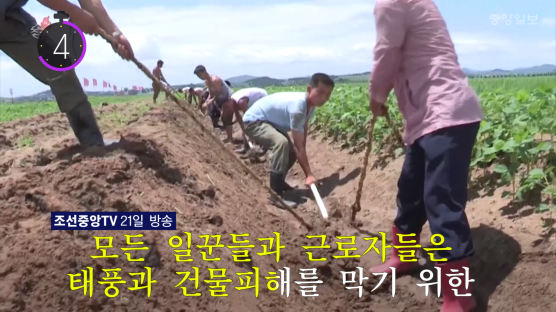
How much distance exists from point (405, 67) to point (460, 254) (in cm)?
112

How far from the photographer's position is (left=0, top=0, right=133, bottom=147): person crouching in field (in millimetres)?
3822

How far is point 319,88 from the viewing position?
5645 mm

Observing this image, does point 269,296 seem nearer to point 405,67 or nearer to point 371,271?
point 371,271

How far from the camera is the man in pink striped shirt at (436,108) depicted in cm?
305

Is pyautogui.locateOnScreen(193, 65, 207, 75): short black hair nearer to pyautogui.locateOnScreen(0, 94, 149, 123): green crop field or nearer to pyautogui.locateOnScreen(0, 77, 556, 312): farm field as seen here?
pyautogui.locateOnScreen(0, 77, 556, 312): farm field

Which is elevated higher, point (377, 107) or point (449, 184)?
point (377, 107)

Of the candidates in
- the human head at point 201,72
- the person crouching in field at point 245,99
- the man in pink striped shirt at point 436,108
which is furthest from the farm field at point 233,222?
the human head at point 201,72

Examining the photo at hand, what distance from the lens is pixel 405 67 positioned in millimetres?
3299

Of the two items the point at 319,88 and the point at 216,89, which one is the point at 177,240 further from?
the point at 216,89

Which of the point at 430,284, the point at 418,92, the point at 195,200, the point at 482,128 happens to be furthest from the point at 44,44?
the point at 482,128

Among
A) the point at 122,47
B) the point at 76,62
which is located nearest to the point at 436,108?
the point at 122,47
